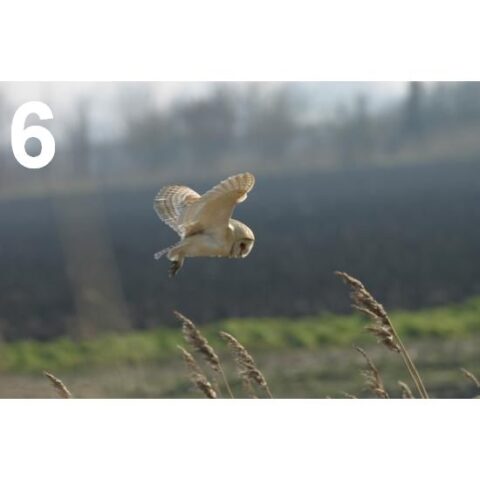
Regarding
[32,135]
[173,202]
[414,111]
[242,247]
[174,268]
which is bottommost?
[174,268]

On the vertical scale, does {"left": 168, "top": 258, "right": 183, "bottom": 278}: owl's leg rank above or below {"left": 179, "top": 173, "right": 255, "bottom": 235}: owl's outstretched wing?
below

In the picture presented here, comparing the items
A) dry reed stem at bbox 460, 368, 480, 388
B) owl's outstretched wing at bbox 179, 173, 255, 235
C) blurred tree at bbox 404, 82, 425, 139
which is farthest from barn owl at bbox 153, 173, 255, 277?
dry reed stem at bbox 460, 368, 480, 388

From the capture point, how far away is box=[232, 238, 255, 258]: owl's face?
4406 mm

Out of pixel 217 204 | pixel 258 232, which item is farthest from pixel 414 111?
pixel 217 204

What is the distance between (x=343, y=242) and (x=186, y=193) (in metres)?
0.66

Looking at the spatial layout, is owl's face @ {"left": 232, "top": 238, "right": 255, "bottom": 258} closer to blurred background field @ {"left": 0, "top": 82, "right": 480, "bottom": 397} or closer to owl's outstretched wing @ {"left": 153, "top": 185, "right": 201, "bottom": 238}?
blurred background field @ {"left": 0, "top": 82, "right": 480, "bottom": 397}

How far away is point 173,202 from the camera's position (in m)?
4.39

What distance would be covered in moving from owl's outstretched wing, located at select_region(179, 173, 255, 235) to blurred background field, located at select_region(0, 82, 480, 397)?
0.30 metres

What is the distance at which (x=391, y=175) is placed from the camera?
14.9 feet

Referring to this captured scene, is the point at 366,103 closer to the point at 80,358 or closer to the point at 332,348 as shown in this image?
the point at 332,348

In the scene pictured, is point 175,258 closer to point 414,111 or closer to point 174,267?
point 174,267

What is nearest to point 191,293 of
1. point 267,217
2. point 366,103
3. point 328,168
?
point 267,217

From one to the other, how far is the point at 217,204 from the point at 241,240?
394 mm

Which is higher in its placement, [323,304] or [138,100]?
[138,100]
